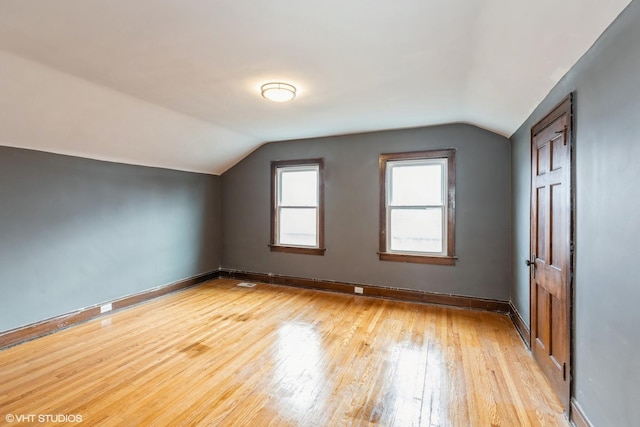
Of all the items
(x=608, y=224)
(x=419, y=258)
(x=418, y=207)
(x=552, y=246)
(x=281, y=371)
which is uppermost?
(x=418, y=207)

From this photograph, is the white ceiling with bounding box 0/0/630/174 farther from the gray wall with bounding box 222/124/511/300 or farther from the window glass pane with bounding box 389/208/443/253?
the window glass pane with bounding box 389/208/443/253

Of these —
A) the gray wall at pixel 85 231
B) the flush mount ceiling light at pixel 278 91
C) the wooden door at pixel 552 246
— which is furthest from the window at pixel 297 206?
the wooden door at pixel 552 246

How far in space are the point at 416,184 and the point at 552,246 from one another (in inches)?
89.4

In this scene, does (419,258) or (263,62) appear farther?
(419,258)

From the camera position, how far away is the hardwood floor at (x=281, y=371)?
204 centimetres

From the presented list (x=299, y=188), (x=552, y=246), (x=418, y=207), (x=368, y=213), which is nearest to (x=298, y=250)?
(x=299, y=188)

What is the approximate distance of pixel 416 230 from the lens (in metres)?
4.49

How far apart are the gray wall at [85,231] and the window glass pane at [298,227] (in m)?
1.52

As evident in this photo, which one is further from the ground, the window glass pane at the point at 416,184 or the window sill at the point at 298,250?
the window glass pane at the point at 416,184

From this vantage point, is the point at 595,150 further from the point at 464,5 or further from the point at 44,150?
the point at 44,150

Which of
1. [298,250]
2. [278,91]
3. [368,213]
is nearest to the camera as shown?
[278,91]

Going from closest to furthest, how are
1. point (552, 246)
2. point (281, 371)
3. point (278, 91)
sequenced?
point (552, 246) < point (281, 371) < point (278, 91)

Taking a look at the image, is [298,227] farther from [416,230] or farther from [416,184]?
[416,184]

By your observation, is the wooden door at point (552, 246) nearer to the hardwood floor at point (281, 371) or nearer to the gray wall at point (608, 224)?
the gray wall at point (608, 224)
